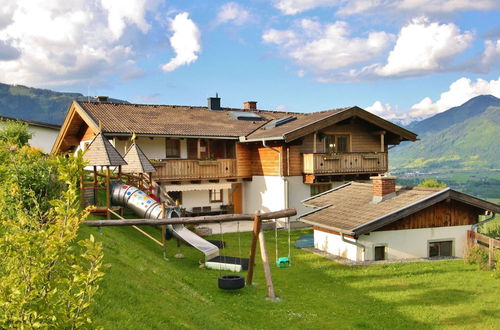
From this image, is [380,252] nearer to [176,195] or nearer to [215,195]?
[215,195]

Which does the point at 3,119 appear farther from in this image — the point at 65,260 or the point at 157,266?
the point at 65,260

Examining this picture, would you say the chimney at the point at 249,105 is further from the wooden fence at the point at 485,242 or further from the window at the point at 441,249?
the wooden fence at the point at 485,242

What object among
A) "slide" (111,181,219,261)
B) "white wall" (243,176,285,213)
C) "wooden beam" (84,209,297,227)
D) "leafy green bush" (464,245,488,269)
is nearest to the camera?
"wooden beam" (84,209,297,227)

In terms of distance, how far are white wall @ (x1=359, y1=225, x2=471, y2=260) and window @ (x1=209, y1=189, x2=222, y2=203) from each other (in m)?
12.1

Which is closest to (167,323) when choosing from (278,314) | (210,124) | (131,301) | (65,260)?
(131,301)

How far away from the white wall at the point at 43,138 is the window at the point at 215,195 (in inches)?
698

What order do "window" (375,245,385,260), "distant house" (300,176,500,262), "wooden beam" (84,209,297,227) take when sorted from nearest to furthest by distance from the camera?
"wooden beam" (84,209,297,227) → "distant house" (300,176,500,262) → "window" (375,245,385,260)

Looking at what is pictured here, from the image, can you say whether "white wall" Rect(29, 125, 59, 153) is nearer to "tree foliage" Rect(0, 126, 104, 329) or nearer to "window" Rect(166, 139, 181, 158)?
"window" Rect(166, 139, 181, 158)

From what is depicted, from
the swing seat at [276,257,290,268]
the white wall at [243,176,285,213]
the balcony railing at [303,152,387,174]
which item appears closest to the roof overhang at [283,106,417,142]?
the balcony railing at [303,152,387,174]

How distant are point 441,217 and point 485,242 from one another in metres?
1.82

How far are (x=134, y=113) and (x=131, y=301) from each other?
2025 centimetres

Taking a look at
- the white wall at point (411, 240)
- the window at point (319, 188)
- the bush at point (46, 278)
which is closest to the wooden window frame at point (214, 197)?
the window at point (319, 188)

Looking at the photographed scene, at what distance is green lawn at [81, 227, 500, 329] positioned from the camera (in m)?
8.95

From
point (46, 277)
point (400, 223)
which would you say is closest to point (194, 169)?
point (400, 223)
